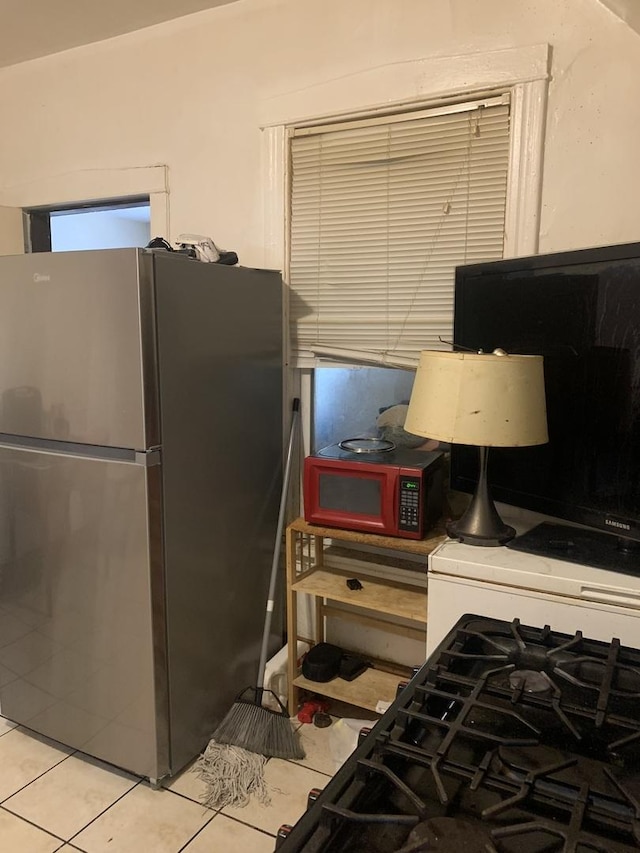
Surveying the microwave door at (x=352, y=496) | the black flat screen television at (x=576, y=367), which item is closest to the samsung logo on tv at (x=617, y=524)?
the black flat screen television at (x=576, y=367)

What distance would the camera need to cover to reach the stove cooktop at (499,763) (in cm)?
71

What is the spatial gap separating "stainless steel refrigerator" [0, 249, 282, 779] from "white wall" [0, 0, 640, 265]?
64cm

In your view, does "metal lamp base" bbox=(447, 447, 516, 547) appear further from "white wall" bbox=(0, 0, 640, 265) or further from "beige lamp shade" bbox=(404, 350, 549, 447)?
"white wall" bbox=(0, 0, 640, 265)

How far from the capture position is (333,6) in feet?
6.96

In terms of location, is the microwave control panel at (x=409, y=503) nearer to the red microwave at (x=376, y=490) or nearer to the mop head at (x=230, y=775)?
the red microwave at (x=376, y=490)

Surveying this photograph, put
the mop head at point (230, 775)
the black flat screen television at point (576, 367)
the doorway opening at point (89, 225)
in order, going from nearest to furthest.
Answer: the black flat screen television at point (576, 367), the mop head at point (230, 775), the doorway opening at point (89, 225)

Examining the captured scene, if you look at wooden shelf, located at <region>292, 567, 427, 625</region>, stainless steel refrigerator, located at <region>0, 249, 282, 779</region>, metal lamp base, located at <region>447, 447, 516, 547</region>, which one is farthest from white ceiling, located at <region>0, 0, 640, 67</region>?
wooden shelf, located at <region>292, 567, 427, 625</region>

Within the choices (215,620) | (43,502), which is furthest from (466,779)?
(43,502)

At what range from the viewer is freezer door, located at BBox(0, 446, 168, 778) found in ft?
6.00

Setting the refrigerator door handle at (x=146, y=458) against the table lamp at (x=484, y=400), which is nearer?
the table lamp at (x=484, y=400)

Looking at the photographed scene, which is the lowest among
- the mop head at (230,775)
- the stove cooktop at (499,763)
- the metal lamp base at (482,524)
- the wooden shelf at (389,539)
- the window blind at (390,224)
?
→ the mop head at (230,775)

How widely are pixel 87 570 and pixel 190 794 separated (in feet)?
2.42

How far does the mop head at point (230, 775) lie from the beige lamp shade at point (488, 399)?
1206 mm

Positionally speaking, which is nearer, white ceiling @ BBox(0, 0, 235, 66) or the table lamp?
the table lamp
